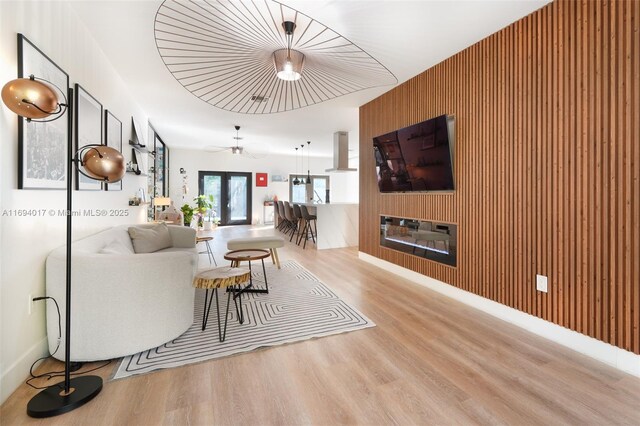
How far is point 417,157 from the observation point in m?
3.61

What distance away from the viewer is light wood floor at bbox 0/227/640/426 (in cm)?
153

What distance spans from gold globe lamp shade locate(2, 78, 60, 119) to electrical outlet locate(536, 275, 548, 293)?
3.60m

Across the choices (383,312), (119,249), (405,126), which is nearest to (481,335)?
(383,312)

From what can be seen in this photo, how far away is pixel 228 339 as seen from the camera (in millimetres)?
2318

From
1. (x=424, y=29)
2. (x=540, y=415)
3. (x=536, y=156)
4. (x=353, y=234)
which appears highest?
(x=424, y=29)

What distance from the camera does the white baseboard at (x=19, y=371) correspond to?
1.61 metres

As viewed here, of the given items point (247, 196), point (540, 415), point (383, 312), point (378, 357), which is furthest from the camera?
point (247, 196)

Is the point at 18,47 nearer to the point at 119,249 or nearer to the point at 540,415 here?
the point at 119,249

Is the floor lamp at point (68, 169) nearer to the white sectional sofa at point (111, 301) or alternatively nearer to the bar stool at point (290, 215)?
the white sectional sofa at point (111, 301)

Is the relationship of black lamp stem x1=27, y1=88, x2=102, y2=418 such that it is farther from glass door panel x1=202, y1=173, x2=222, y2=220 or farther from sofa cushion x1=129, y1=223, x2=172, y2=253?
glass door panel x1=202, y1=173, x2=222, y2=220

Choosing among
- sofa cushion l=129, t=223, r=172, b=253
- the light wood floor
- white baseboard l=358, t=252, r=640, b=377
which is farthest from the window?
the light wood floor

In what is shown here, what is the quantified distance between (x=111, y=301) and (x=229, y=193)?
27.9 ft

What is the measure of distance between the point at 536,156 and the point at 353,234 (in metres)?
4.32

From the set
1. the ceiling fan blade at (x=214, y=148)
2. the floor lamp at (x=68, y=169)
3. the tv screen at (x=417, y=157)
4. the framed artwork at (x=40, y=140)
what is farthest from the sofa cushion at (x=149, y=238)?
the ceiling fan blade at (x=214, y=148)
